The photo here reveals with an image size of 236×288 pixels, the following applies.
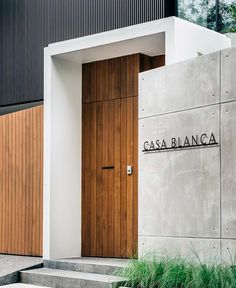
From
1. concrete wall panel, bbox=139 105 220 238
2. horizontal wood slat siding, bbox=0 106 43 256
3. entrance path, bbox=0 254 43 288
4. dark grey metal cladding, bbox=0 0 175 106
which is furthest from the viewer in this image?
horizontal wood slat siding, bbox=0 106 43 256

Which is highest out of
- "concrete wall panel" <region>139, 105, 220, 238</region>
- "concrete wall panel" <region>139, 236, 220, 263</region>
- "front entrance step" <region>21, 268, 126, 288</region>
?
"concrete wall panel" <region>139, 105, 220, 238</region>

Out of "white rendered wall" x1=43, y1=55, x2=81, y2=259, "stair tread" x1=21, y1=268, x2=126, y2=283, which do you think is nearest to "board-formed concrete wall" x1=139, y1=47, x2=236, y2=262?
"stair tread" x1=21, y1=268, x2=126, y2=283

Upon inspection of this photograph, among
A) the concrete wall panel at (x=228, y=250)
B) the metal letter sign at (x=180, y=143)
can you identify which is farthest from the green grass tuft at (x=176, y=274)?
the metal letter sign at (x=180, y=143)

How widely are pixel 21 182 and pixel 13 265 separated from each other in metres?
1.71

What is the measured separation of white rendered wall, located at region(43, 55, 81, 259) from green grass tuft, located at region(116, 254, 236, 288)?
236 centimetres

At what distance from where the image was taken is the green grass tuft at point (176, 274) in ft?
20.3

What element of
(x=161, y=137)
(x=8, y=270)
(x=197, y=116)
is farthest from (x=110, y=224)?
(x=197, y=116)

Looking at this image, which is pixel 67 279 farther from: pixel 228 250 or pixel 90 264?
pixel 228 250

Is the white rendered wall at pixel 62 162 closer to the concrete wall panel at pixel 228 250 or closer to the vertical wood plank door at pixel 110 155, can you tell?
the vertical wood plank door at pixel 110 155

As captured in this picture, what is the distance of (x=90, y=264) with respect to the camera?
336 inches

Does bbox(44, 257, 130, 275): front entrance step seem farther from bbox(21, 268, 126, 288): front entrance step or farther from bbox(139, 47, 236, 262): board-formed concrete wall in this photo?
bbox(139, 47, 236, 262): board-formed concrete wall

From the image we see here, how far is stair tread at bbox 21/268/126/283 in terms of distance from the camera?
7645 mm

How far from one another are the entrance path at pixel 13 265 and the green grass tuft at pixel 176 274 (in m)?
2.07

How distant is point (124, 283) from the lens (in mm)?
7168
